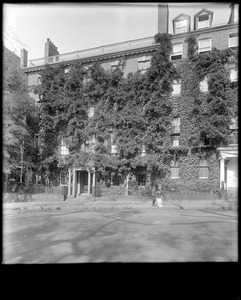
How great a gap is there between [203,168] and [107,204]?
967 cm

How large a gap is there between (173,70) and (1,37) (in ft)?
69.2

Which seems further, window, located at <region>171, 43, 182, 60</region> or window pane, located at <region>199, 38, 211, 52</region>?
window, located at <region>171, 43, 182, 60</region>

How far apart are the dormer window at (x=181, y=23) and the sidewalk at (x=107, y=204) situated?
17.3m

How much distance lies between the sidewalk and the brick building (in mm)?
2653

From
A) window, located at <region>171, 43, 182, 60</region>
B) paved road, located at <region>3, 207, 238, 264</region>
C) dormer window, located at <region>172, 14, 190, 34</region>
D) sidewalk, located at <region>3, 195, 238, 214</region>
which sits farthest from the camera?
dormer window, located at <region>172, 14, 190, 34</region>

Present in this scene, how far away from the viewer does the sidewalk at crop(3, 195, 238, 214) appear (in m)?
14.5

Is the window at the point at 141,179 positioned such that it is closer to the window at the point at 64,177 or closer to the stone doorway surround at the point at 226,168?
the stone doorway surround at the point at 226,168

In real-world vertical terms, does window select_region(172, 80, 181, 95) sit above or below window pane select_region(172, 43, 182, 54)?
below

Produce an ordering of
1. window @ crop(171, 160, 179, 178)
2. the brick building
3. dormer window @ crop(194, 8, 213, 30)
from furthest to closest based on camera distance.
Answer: dormer window @ crop(194, 8, 213, 30) → window @ crop(171, 160, 179, 178) → the brick building

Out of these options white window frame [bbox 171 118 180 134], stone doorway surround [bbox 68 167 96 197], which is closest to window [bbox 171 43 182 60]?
white window frame [bbox 171 118 180 134]

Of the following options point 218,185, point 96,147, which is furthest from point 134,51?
point 218,185

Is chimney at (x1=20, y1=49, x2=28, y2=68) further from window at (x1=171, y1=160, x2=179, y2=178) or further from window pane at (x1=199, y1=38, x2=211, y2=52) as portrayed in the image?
window at (x1=171, y1=160, x2=179, y2=178)

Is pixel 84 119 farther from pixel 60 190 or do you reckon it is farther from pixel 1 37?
pixel 1 37

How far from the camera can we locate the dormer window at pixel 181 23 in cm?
2166
